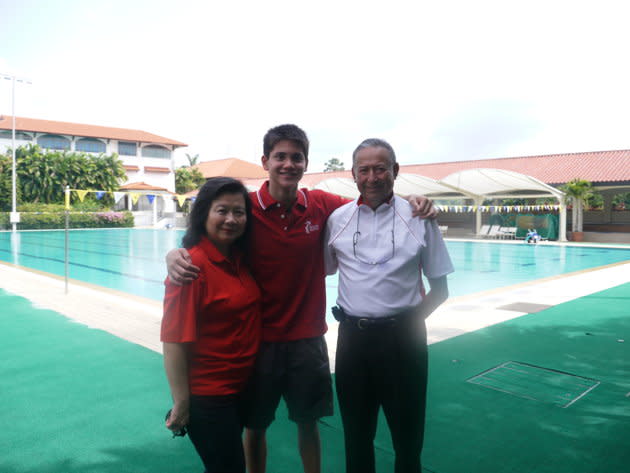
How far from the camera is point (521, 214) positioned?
26422mm

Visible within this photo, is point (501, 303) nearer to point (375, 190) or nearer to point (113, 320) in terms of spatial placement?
point (113, 320)

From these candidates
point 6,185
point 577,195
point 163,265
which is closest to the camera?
point 163,265

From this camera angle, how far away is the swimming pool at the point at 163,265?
1112cm

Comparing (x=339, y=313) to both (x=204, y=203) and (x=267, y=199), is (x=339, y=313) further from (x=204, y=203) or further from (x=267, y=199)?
(x=204, y=203)

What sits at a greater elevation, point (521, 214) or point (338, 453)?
point (521, 214)

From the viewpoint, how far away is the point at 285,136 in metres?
2.46

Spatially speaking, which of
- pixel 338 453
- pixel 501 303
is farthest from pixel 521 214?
pixel 338 453

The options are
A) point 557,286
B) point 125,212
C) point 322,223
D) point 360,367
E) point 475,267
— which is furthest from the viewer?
point 125,212

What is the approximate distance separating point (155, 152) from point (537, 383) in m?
49.9

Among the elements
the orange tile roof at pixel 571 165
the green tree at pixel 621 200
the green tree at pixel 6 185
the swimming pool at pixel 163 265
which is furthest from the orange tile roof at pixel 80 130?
the green tree at pixel 621 200

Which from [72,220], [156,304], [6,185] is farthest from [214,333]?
[6,185]

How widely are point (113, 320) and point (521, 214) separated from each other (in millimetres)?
24248

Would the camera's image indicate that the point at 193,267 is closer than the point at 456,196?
Yes

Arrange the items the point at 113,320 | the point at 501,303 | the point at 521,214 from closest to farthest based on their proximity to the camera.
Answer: the point at 113,320 < the point at 501,303 < the point at 521,214
